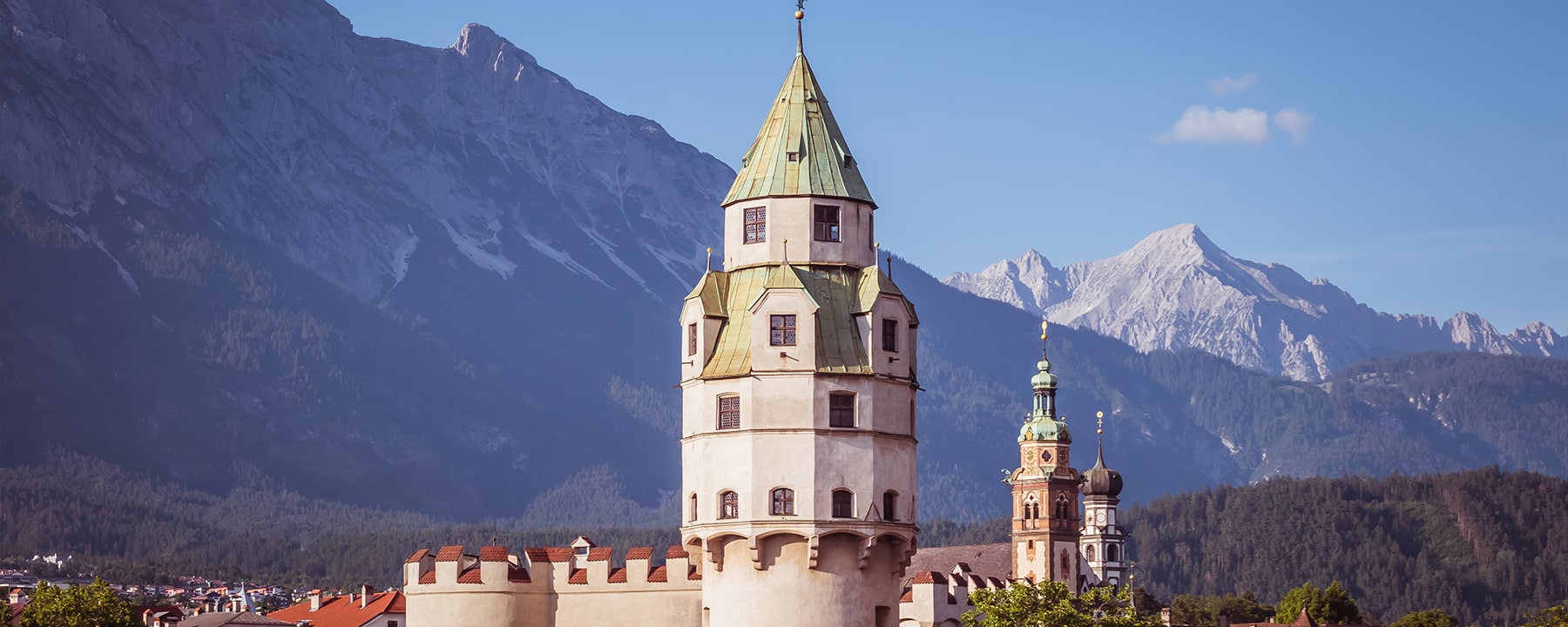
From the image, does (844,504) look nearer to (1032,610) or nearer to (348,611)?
(1032,610)

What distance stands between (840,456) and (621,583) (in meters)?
10.1

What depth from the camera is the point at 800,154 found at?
82.7m

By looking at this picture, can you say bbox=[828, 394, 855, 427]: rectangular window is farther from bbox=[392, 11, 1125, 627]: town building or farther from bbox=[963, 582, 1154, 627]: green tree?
bbox=[963, 582, 1154, 627]: green tree

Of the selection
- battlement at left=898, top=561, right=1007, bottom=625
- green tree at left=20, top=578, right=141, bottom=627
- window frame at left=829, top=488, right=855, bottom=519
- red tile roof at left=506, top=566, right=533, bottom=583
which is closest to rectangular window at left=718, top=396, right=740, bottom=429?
window frame at left=829, top=488, right=855, bottom=519

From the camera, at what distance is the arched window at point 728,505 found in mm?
79688

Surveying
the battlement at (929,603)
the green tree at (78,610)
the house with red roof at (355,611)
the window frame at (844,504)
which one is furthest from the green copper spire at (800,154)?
the house with red roof at (355,611)

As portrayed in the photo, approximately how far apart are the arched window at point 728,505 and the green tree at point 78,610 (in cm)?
5691

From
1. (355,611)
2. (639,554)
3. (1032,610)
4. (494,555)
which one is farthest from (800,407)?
Result: (355,611)

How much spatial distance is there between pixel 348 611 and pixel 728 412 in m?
80.2

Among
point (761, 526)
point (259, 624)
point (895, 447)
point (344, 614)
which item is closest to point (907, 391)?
point (895, 447)

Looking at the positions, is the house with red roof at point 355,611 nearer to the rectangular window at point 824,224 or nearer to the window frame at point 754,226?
the window frame at point 754,226

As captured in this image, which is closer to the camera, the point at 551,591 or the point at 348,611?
the point at 551,591

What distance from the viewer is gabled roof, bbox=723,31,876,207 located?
3233 inches

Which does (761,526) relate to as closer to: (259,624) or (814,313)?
(814,313)
